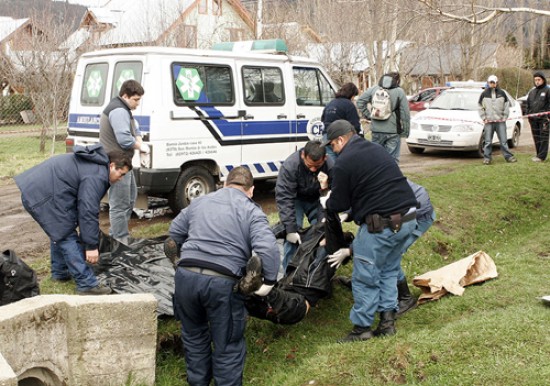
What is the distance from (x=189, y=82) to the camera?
8.76 metres

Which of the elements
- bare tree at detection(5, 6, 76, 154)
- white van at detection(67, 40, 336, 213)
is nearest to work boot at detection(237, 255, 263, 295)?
white van at detection(67, 40, 336, 213)

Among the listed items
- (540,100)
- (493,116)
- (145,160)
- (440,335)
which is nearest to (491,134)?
(493,116)

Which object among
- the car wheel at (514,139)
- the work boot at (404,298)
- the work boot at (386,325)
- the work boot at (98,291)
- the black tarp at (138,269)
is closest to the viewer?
the work boot at (386,325)

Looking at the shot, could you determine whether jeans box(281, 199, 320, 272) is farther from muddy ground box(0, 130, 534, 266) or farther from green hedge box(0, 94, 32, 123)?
green hedge box(0, 94, 32, 123)

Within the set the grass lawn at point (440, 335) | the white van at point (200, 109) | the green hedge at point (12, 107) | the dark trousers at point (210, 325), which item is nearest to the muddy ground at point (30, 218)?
the white van at point (200, 109)

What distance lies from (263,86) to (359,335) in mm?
5283

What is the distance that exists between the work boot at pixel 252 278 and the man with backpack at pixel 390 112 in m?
5.96

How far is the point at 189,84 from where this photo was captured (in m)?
8.76

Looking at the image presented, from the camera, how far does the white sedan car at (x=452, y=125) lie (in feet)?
47.4

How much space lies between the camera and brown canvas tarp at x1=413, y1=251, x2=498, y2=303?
627 cm

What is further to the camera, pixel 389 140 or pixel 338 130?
pixel 389 140

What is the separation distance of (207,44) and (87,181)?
16207 mm

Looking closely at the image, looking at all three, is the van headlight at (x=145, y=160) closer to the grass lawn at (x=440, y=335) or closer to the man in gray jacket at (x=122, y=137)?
the grass lawn at (x=440, y=335)

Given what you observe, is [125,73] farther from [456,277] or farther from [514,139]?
[514,139]
